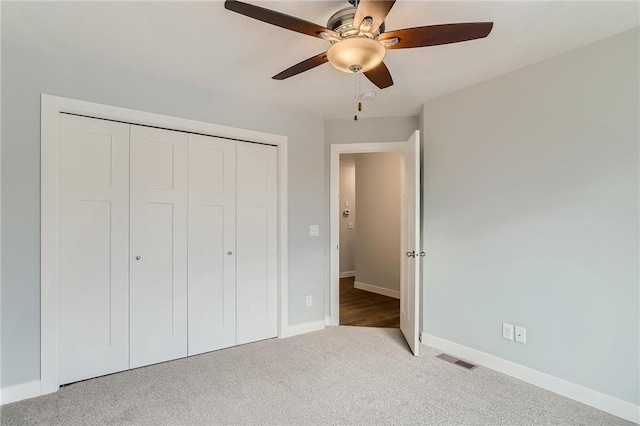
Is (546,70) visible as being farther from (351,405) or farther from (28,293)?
(28,293)

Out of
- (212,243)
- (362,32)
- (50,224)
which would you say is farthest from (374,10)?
(50,224)

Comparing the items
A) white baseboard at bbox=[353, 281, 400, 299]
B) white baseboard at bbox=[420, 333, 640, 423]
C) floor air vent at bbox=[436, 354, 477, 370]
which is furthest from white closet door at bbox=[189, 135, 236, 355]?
white baseboard at bbox=[353, 281, 400, 299]

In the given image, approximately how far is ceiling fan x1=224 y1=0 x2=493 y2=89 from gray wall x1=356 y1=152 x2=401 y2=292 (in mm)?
3622

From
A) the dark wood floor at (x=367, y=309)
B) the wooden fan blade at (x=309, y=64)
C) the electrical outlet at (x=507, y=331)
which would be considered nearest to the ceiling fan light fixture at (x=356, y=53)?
the wooden fan blade at (x=309, y=64)

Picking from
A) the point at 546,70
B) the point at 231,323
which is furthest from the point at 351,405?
the point at 546,70

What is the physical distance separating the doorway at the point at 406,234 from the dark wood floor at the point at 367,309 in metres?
0.32

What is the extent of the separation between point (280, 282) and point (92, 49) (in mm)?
2436

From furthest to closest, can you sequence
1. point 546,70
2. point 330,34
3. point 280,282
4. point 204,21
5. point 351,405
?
point 280,282, point 546,70, point 351,405, point 204,21, point 330,34

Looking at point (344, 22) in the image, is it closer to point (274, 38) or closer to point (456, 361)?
point (274, 38)

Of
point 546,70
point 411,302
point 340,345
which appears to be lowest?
point 340,345

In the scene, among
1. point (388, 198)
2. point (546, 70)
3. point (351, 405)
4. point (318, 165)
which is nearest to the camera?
point (351, 405)

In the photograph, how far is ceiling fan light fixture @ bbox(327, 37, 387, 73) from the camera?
5.32ft

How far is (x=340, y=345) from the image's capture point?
3244 millimetres

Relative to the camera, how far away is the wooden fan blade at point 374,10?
1.37m
